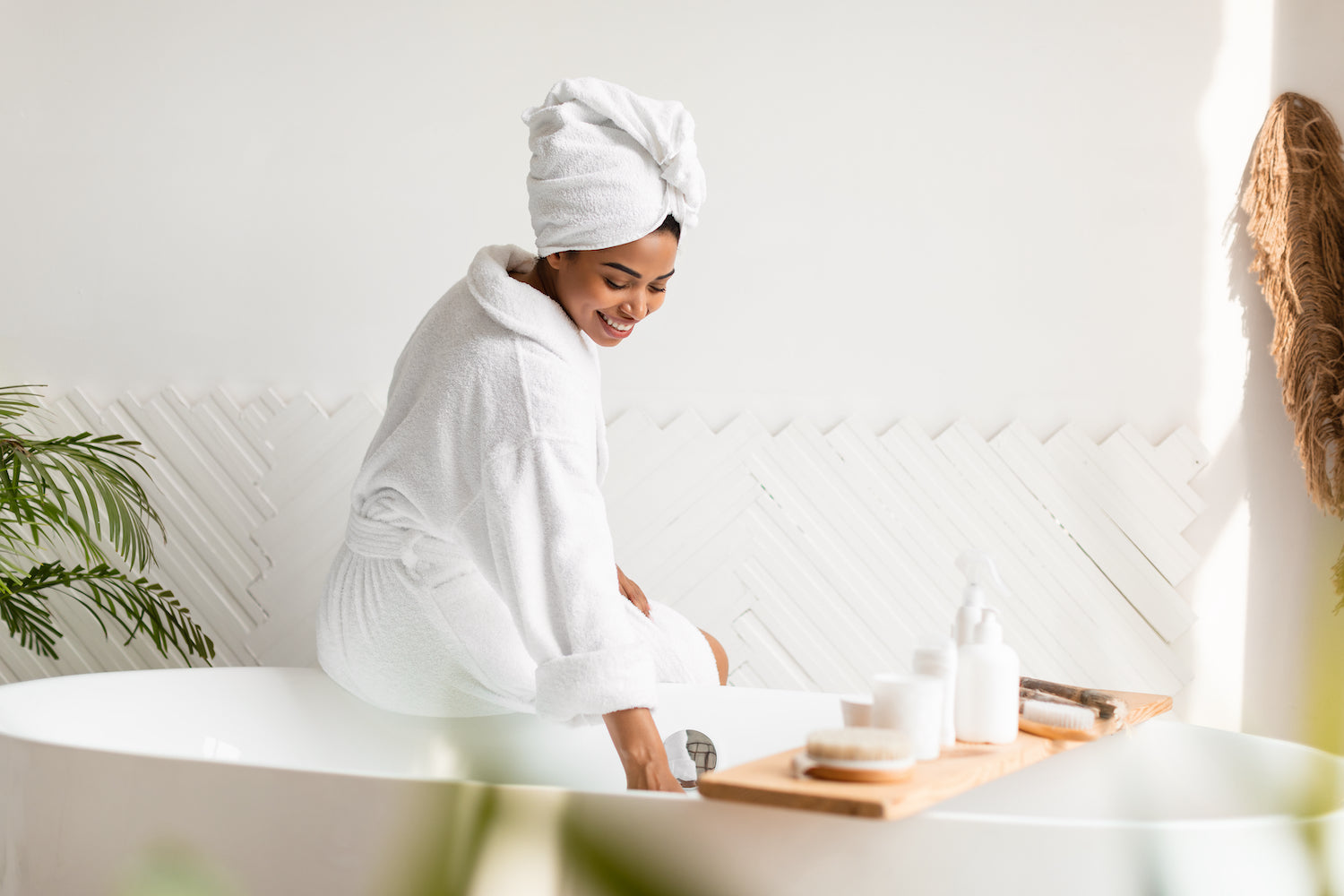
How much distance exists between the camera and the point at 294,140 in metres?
2.55

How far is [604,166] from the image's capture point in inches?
62.9

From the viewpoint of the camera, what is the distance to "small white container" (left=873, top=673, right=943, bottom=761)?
3.87 ft

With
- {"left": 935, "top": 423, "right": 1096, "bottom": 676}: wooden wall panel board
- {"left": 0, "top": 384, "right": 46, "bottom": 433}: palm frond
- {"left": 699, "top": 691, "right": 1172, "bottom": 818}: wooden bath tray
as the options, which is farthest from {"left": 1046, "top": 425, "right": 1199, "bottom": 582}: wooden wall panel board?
{"left": 0, "top": 384, "right": 46, "bottom": 433}: palm frond

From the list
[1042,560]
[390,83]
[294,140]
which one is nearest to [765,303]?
[1042,560]

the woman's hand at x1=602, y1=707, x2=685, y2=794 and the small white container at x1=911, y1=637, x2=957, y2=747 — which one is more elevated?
the small white container at x1=911, y1=637, x2=957, y2=747

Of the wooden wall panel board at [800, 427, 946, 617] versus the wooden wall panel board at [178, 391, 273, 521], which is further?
the wooden wall panel board at [178, 391, 273, 521]

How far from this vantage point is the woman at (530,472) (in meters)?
1.41

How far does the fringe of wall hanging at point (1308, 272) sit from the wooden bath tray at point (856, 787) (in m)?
1.38

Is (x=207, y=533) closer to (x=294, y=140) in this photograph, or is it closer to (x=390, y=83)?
(x=294, y=140)

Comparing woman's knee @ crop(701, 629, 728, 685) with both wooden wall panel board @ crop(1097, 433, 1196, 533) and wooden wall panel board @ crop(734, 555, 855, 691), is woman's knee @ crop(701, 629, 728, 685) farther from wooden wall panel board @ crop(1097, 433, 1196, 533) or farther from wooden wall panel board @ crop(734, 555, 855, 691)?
wooden wall panel board @ crop(1097, 433, 1196, 533)

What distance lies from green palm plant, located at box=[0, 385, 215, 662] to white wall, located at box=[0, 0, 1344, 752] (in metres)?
0.25

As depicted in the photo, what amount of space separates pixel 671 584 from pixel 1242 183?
60.3 inches

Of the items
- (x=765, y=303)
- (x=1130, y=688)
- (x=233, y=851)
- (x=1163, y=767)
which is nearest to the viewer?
(x=233, y=851)

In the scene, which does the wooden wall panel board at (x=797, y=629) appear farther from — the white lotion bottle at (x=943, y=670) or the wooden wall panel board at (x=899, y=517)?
the white lotion bottle at (x=943, y=670)
